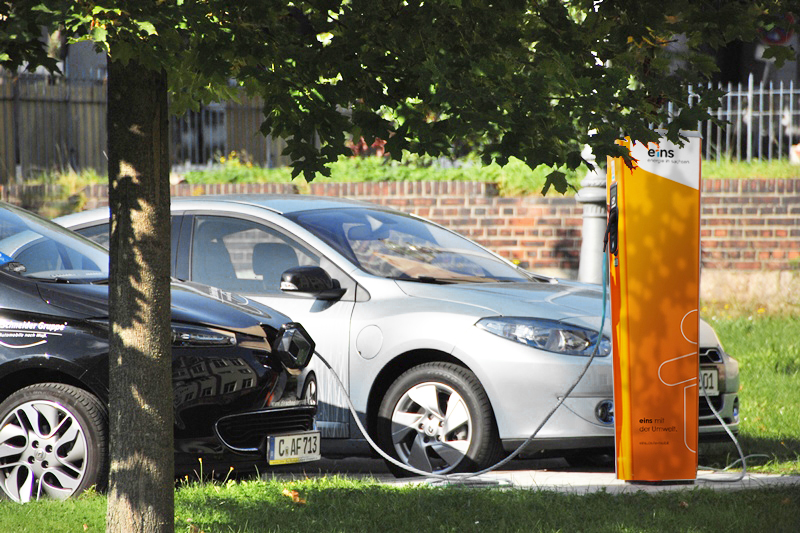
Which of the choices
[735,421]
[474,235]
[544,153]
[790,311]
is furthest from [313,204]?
[790,311]

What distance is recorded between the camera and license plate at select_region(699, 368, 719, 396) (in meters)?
6.40

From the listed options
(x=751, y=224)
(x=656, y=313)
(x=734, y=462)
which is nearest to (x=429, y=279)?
(x=656, y=313)

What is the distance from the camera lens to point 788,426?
7465 millimetres

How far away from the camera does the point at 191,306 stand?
5.67 meters

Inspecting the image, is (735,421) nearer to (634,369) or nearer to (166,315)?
(634,369)

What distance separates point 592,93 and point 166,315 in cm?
164

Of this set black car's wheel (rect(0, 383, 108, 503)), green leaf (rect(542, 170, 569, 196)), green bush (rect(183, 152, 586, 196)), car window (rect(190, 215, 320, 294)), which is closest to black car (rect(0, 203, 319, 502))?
black car's wheel (rect(0, 383, 108, 503))

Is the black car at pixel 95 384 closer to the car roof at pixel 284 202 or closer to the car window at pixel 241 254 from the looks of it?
the car window at pixel 241 254

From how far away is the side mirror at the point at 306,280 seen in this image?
21.2ft

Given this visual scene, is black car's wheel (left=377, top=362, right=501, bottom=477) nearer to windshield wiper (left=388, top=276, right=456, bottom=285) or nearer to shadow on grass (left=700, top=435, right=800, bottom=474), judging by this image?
windshield wiper (left=388, top=276, right=456, bottom=285)

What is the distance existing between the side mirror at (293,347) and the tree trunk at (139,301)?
175 centimetres

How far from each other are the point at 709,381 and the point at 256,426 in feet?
8.48

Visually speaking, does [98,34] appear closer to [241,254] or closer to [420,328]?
[420,328]

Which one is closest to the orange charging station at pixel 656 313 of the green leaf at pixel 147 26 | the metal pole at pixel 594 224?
the metal pole at pixel 594 224
